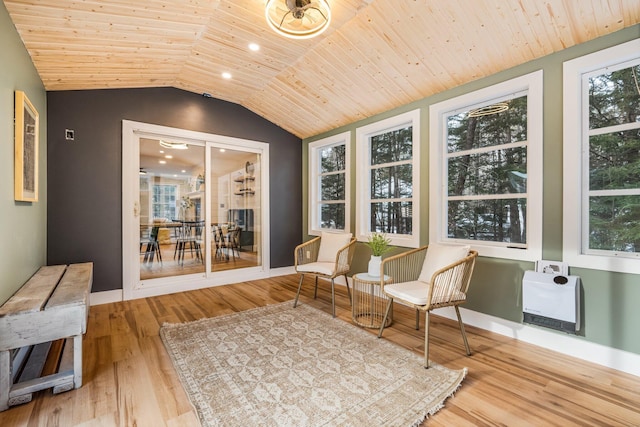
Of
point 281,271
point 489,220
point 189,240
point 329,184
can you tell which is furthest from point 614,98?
point 189,240

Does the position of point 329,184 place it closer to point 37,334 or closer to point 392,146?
point 392,146

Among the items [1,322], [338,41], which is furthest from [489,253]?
[1,322]

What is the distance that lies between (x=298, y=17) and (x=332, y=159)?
2.58 metres

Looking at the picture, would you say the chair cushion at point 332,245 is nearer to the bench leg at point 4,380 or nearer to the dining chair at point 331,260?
the dining chair at point 331,260

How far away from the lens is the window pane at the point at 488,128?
267 centimetres

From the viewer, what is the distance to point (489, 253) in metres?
2.75

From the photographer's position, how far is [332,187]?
4777 mm

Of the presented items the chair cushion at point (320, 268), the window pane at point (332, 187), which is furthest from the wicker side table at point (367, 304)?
the window pane at point (332, 187)

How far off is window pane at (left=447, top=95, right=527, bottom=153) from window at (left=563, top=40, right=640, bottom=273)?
1.32 feet

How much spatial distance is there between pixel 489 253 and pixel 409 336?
3.64 feet

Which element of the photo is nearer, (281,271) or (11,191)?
(11,191)

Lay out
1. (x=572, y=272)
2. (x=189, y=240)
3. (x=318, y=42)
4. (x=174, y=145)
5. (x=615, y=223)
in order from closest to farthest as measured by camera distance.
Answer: (x=615, y=223) → (x=572, y=272) → (x=318, y=42) → (x=174, y=145) → (x=189, y=240)

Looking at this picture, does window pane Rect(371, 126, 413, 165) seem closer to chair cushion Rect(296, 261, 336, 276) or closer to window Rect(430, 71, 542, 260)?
window Rect(430, 71, 542, 260)

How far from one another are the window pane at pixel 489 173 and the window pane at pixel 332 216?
1.83 metres
